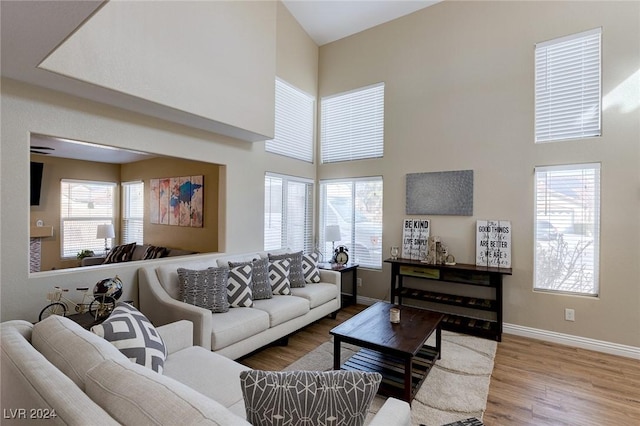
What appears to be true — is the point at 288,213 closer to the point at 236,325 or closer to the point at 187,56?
the point at 236,325

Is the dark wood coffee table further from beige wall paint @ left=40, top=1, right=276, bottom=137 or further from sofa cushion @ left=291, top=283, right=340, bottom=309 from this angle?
beige wall paint @ left=40, top=1, right=276, bottom=137

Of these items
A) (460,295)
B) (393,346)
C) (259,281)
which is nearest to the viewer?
(393,346)

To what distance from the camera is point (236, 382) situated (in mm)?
1798

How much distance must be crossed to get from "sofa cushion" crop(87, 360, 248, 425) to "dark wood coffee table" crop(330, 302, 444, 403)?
5.55 ft

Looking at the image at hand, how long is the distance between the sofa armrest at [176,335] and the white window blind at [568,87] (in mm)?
4299

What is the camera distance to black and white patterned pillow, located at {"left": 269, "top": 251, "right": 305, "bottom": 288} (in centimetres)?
403

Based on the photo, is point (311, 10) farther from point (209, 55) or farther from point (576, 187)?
point (576, 187)

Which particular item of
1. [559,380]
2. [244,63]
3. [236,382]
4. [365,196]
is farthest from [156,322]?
[559,380]

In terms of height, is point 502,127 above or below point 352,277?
above

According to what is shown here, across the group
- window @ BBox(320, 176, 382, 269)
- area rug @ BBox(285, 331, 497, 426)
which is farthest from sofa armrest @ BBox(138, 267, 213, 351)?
window @ BBox(320, 176, 382, 269)

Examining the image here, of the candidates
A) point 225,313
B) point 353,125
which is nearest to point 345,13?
point 353,125

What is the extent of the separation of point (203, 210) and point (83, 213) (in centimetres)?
328

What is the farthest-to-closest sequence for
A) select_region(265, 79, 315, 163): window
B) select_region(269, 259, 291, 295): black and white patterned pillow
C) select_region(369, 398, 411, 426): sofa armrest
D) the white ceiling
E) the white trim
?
select_region(265, 79, 315, 163): window → the white ceiling → select_region(269, 259, 291, 295): black and white patterned pillow → the white trim → select_region(369, 398, 411, 426): sofa armrest

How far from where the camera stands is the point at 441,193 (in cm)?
437
